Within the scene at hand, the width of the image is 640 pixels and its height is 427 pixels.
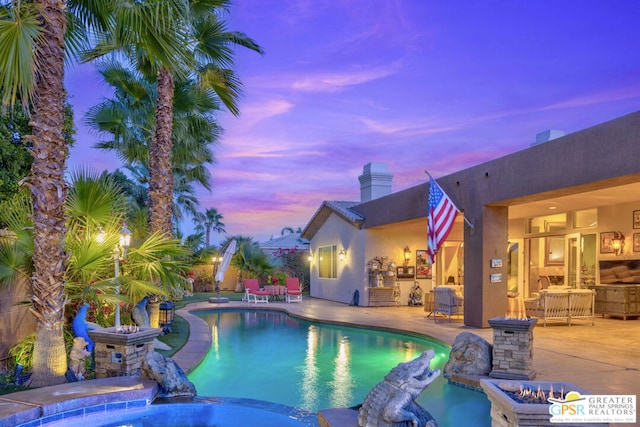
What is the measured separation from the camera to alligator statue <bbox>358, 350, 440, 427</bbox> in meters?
3.92

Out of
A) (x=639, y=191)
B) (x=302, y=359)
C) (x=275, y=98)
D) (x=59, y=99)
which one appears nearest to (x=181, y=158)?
(x=275, y=98)

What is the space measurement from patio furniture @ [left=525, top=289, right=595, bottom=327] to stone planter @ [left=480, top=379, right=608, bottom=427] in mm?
7512

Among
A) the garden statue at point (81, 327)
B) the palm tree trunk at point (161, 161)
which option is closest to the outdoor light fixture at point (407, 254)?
the palm tree trunk at point (161, 161)

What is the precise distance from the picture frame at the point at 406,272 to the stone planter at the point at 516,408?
12627mm

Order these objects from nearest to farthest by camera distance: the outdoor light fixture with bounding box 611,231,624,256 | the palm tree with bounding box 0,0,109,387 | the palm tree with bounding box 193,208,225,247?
the palm tree with bounding box 0,0,109,387
the outdoor light fixture with bounding box 611,231,624,256
the palm tree with bounding box 193,208,225,247

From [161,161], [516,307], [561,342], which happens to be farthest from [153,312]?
[516,307]

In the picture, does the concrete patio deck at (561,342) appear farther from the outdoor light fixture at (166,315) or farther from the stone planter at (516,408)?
the stone planter at (516,408)

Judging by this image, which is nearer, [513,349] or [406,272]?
[513,349]

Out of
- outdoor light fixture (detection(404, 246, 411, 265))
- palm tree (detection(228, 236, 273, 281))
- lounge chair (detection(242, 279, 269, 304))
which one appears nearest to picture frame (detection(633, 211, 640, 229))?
outdoor light fixture (detection(404, 246, 411, 265))

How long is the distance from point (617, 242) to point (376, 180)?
8710 mm

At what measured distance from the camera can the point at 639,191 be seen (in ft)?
33.7

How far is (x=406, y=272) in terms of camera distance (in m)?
16.5

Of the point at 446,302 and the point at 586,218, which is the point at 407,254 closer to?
the point at 446,302

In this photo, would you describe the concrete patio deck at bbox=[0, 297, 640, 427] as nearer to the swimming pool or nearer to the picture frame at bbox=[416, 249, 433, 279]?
the swimming pool
